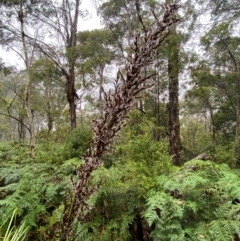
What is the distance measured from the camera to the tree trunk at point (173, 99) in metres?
8.02

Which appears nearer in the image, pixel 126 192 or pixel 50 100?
pixel 126 192

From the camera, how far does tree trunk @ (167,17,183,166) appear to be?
8.02 meters

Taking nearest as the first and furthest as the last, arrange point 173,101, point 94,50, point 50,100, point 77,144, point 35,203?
1. point 35,203
2. point 77,144
3. point 173,101
4. point 94,50
5. point 50,100

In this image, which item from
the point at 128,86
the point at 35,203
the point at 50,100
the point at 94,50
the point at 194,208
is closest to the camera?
the point at 128,86

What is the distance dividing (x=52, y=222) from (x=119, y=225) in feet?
2.21

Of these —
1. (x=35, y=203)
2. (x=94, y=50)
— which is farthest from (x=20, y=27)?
(x=35, y=203)

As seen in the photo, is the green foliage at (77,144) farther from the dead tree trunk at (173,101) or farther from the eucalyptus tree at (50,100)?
the eucalyptus tree at (50,100)

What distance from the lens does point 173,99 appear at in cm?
829

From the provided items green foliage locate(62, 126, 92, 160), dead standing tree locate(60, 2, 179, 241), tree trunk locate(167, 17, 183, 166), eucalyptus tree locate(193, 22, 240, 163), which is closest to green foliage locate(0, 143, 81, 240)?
dead standing tree locate(60, 2, 179, 241)

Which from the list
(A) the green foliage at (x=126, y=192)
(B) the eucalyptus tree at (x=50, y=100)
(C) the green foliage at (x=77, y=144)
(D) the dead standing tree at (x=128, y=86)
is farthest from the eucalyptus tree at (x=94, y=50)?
(D) the dead standing tree at (x=128, y=86)

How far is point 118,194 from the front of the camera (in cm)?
261

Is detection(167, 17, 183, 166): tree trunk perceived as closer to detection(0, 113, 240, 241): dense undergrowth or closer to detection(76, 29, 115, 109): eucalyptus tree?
detection(76, 29, 115, 109): eucalyptus tree

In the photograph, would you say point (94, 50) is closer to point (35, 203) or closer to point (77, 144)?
point (77, 144)


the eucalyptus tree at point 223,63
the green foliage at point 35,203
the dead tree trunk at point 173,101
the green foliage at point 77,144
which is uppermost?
the eucalyptus tree at point 223,63
